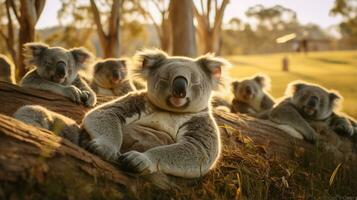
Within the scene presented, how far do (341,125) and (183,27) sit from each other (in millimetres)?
4175

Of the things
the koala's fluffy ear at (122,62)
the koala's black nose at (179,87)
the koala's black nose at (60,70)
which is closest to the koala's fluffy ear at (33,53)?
the koala's black nose at (60,70)

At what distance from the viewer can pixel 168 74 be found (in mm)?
3195

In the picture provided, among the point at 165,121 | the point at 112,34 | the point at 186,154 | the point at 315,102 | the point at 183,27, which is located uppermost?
the point at 183,27

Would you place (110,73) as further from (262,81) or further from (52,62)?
(262,81)

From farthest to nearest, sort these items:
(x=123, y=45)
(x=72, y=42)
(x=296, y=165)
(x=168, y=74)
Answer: (x=123, y=45), (x=72, y=42), (x=296, y=165), (x=168, y=74)

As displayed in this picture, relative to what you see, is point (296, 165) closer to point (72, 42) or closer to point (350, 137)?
point (350, 137)

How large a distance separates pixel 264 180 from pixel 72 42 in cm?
1868

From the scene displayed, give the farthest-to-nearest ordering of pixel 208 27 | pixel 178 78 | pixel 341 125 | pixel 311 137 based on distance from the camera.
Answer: pixel 208 27 → pixel 341 125 → pixel 311 137 → pixel 178 78

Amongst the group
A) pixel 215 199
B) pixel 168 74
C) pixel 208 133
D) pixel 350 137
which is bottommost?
pixel 350 137

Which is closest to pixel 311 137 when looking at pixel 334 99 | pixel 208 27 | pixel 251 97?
pixel 334 99

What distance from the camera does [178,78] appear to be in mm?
3064

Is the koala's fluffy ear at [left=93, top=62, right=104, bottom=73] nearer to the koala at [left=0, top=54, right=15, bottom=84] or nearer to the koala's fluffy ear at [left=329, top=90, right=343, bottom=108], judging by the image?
the koala at [left=0, top=54, right=15, bottom=84]

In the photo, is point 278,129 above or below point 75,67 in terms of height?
below

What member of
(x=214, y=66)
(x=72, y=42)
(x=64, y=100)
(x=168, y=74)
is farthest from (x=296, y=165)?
(x=72, y=42)
